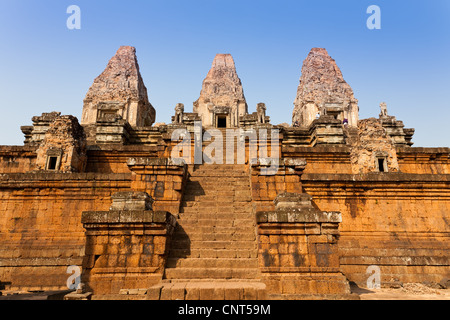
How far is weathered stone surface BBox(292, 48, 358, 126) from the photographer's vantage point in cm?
3447

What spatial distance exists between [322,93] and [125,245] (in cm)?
3464

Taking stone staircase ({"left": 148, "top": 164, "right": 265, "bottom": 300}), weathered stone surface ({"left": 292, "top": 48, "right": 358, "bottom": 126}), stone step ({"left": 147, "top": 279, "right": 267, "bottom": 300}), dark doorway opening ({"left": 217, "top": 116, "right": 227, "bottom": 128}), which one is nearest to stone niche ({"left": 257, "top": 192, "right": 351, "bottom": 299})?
stone staircase ({"left": 148, "top": 164, "right": 265, "bottom": 300})

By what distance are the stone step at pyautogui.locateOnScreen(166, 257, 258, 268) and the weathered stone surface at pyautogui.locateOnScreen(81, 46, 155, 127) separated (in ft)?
83.4

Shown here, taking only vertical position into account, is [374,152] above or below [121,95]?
below

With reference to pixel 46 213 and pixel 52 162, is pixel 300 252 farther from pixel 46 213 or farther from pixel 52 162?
pixel 52 162

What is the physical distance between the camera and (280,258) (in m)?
5.43

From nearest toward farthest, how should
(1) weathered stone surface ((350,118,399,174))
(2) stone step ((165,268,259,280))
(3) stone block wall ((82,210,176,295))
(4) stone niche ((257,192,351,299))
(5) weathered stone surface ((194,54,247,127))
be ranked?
(4) stone niche ((257,192,351,299)) → (3) stone block wall ((82,210,176,295)) → (2) stone step ((165,268,259,280)) → (1) weathered stone surface ((350,118,399,174)) → (5) weathered stone surface ((194,54,247,127))

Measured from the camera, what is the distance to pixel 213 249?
599 cm

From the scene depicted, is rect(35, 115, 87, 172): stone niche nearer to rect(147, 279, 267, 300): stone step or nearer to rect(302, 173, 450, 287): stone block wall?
rect(147, 279, 267, 300): stone step

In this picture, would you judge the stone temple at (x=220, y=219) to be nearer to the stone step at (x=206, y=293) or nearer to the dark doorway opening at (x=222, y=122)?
the stone step at (x=206, y=293)

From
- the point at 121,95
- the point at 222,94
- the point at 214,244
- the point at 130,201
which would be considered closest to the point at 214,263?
the point at 214,244
